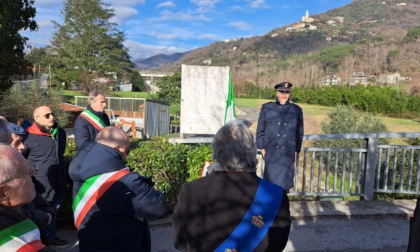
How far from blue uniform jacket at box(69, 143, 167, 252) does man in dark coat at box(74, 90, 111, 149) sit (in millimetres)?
1476

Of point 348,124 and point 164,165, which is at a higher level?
point 164,165

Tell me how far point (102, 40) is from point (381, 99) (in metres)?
45.3

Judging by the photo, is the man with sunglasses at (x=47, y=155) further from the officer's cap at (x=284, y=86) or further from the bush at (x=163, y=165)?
A: the officer's cap at (x=284, y=86)

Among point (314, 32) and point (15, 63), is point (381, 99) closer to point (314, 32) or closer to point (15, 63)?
point (15, 63)

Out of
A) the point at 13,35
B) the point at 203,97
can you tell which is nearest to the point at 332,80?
the point at 13,35

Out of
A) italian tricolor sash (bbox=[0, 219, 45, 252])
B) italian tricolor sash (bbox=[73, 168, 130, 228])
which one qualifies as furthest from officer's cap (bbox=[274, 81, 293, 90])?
italian tricolor sash (bbox=[0, 219, 45, 252])

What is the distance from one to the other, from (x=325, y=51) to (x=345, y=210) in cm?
12135

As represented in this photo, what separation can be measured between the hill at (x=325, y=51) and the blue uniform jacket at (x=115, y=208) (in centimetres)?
5485

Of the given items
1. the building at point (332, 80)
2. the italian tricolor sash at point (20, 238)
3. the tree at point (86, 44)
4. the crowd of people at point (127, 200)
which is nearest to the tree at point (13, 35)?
the crowd of people at point (127, 200)

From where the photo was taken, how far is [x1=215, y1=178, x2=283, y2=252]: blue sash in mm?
1871

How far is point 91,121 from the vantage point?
4.07 m

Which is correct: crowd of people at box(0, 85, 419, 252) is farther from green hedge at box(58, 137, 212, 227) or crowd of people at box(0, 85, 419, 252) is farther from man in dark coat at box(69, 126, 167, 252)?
green hedge at box(58, 137, 212, 227)

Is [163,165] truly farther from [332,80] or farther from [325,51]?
[325,51]

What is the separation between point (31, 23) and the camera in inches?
792
